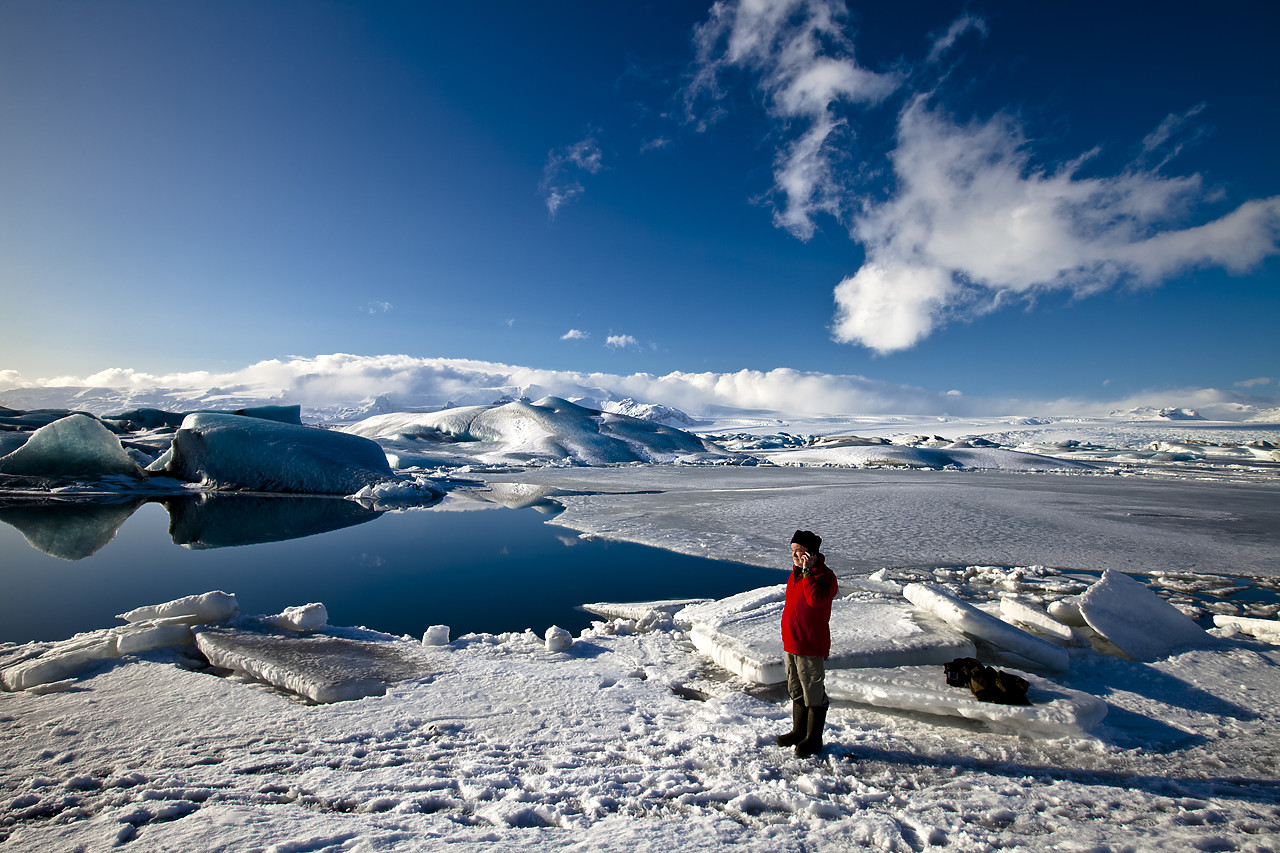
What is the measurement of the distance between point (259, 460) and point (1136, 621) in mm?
19791

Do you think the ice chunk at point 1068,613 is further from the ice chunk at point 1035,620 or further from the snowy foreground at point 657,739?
the ice chunk at point 1035,620

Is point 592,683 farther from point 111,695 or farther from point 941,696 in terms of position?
point 111,695

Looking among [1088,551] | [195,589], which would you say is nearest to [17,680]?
[195,589]

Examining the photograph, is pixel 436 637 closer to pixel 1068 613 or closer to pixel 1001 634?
pixel 1001 634

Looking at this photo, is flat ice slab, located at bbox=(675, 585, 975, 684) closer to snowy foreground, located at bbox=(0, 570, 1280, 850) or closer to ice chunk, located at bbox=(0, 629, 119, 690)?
snowy foreground, located at bbox=(0, 570, 1280, 850)

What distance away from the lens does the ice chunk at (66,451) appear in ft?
51.2

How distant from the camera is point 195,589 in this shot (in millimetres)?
A: 6340

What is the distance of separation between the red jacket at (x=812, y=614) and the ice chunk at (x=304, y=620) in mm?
3883

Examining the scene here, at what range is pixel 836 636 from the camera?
3910 millimetres

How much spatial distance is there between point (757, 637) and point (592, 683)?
1.20m

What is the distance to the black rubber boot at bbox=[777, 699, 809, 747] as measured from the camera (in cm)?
269

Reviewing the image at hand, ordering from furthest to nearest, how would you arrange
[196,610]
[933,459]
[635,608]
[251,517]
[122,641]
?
[933,459]
[251,517]
[635,608]
[196,610]
[122,641]

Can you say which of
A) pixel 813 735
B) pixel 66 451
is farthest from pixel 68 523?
pixel 813 735

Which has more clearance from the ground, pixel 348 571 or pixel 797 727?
pixel 797 727
